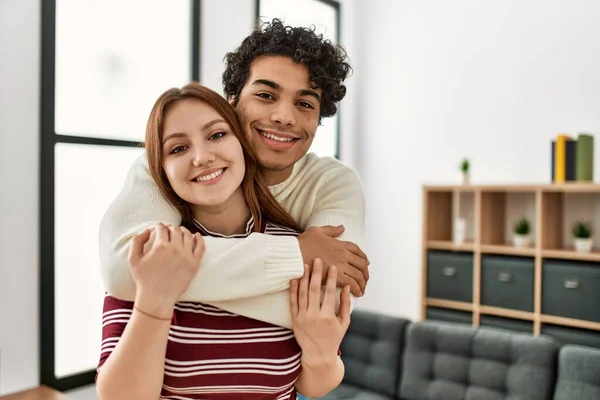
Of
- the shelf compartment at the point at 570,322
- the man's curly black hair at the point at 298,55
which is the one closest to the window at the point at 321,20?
the shelf compartment at the point at 570,322

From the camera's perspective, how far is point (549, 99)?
376 centimetres

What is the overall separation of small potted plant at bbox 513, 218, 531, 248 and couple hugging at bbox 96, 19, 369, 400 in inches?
106

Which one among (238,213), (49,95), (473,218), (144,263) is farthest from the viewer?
(473,218)

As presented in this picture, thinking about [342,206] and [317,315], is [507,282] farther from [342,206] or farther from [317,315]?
[317,315]

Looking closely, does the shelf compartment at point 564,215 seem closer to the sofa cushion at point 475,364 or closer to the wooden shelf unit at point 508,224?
the wooden shelf unit at point 508,224

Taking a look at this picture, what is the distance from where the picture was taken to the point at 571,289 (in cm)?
326

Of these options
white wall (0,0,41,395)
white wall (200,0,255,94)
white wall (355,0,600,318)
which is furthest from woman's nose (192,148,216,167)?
white wall (355,0,600,318)

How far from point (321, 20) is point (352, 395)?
3223 mm

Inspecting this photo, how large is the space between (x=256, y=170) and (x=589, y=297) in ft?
9.07

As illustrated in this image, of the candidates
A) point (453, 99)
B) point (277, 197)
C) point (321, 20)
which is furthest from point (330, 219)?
point (321, 20)

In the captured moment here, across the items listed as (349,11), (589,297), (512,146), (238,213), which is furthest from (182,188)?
(349,11)

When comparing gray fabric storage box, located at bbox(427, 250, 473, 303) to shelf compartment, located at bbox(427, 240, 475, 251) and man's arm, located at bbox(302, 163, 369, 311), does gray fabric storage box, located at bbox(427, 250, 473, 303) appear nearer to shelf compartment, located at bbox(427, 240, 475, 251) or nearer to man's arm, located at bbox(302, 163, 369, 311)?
shelf compartment, located at bbox(427, 240, 475, 251)

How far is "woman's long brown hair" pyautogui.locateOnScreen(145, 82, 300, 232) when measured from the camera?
109 centimetres

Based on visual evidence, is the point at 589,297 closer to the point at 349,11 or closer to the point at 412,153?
the point at 412,153
